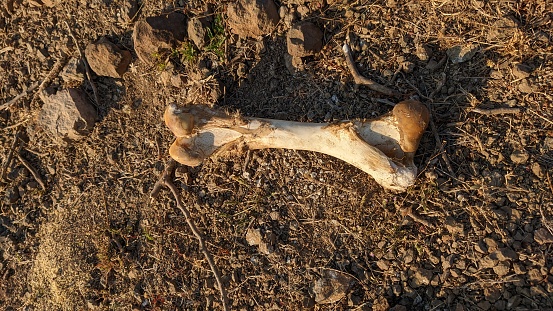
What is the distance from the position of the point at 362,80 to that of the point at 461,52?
0.62m

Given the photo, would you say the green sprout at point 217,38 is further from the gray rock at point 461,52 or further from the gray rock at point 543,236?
the gray rock at point 543,236

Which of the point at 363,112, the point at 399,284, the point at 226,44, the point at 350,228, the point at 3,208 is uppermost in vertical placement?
the point at 226,44

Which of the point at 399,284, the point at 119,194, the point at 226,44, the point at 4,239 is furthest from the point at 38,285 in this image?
the point at 399,284

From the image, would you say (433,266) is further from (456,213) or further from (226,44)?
(226,44)

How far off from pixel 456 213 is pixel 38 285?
3.00 metres

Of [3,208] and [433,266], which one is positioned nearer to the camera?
[433,266]

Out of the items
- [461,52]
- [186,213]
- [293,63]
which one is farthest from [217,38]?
[461,52]

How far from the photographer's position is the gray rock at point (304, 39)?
113 inches

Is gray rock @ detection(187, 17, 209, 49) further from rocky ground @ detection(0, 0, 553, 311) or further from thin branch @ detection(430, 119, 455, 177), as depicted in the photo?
thin branch @ detection(430, 119, 455, 177)

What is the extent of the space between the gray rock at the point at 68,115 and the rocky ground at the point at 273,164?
1 centimetres

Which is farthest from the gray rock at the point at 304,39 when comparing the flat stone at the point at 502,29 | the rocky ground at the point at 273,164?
the flat stone at the point at 502,29

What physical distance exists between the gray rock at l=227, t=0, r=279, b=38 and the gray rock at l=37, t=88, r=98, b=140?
4.13 ft

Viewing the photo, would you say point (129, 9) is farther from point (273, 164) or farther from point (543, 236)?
point (543, 236)

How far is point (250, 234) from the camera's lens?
293cm
